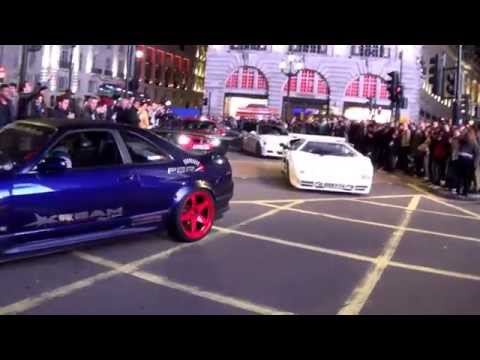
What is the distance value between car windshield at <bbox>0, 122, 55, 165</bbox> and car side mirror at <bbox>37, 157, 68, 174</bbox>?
0.15 metres

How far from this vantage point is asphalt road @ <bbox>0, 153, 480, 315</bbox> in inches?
191

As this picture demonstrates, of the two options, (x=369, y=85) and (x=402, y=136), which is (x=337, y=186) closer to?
(x=402, y=136)

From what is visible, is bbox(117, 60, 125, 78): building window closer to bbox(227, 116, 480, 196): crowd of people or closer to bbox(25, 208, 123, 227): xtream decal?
bbox(227, 116, 480, 196): crowd of people

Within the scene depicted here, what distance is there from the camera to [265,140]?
21.4 metres

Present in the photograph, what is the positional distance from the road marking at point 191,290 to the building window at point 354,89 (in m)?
56.3

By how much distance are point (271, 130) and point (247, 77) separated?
40.4m

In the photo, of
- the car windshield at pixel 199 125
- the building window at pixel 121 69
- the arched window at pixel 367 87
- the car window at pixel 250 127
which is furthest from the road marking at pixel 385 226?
the building window at pixel 121 69

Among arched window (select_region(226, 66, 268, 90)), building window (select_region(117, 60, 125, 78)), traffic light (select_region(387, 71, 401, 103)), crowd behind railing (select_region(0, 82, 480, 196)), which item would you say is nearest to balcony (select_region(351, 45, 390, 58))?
arched window (select_region(226, 66, 268, 90))
